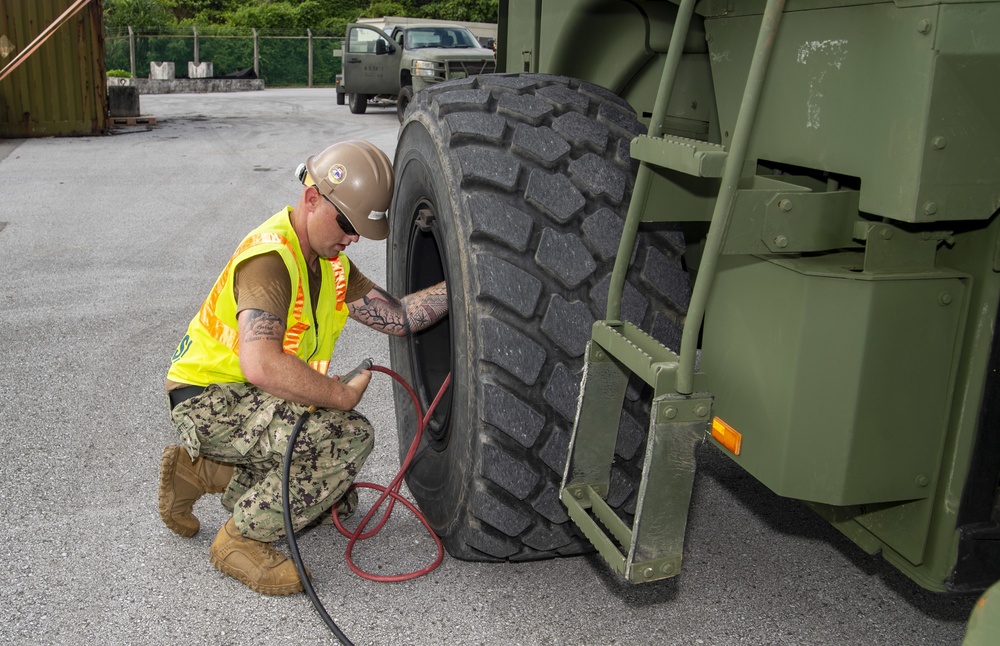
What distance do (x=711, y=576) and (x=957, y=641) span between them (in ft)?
2.30

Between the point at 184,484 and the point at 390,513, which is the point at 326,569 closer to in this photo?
the point at 390,513

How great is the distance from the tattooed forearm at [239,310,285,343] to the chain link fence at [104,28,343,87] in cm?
3262

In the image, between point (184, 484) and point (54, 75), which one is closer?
point (184, 484)

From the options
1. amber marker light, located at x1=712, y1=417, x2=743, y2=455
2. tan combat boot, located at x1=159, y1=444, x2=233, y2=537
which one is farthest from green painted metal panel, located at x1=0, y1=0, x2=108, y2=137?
amber marker light, located at x1=712, y1=417, x2=743, y2=455

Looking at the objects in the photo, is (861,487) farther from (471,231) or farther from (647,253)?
(471,231)

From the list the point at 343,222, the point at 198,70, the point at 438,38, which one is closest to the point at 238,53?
the point at 198,70

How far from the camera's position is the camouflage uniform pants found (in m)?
3.15

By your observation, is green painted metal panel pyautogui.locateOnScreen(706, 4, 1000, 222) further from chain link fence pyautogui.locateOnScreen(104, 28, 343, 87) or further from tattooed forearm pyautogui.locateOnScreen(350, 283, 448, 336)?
chain link fence pyautogui.locateOnScreen(104, 28, 343, 87)

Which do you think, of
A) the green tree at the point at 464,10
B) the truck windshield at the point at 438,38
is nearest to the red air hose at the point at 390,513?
the truck windshield at the point at 438,38

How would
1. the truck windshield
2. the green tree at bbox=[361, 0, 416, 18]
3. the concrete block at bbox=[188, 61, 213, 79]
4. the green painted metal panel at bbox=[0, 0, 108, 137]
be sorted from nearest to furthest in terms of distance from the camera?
1. the green painted metal panel at bbox=[0, 0, 108, 137]
2. the truck windshield
3. the concrete block at bbox=[188, 61, 213, 79]
4. the green tree at bbox=[361, 0, 416, 18]

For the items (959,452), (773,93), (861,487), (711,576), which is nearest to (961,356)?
(959,452)

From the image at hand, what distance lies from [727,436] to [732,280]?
1.08ft

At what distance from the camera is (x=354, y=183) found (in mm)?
3029

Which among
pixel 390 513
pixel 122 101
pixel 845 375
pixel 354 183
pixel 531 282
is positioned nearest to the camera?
pixel 845 375
